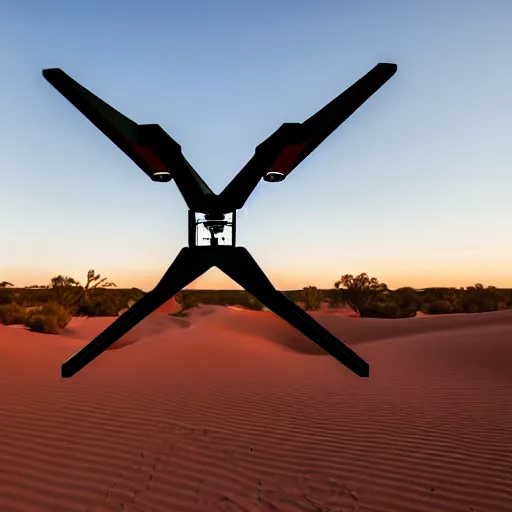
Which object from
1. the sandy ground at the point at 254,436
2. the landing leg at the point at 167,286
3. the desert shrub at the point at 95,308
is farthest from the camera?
the desert shrub at the point at 95,308

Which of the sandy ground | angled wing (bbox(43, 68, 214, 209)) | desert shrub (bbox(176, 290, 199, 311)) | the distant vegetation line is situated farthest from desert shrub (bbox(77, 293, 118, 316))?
angled wing (bbox(43, 68, 214, 209))

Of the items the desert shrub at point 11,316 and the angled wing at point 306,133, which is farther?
the desert shrub at point 11,316

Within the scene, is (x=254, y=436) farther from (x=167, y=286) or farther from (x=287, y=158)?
(x=287, y=158)

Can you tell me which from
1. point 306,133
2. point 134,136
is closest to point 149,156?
point 134,136

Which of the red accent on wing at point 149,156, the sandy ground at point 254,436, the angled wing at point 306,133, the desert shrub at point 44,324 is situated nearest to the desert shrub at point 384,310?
the sandy ground at point 254,436

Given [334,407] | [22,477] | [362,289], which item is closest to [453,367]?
[334,407]

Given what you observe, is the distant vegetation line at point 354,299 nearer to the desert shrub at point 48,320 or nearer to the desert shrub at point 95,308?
the desert shrub at point 95,308
